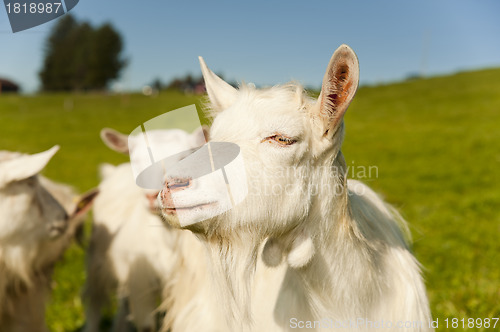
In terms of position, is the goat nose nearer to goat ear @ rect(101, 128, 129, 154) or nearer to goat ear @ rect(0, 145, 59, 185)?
goat ear @ rect(0, 145, 59, 185)

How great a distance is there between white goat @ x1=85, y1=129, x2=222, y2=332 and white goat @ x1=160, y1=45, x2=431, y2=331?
2.54ft

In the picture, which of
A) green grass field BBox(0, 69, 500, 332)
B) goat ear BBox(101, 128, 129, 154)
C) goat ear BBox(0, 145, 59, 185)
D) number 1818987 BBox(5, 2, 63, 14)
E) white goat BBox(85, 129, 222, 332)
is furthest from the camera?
green grass field BBox(0, 69, 500, 332)

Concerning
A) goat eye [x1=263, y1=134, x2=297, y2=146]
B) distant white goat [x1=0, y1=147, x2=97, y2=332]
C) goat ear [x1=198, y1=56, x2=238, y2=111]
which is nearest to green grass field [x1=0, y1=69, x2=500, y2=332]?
goat ear [x1=198, y1=56, x2=238, y2=111]

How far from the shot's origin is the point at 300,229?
1963mm

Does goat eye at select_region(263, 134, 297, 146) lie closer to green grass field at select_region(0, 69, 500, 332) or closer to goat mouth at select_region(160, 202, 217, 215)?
goat mouth at select_region(160, 202, 217, 215)

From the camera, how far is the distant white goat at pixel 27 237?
309 cm

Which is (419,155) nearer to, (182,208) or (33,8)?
(33,8)

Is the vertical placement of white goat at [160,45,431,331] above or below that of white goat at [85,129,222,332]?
above

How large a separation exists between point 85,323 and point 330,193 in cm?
387

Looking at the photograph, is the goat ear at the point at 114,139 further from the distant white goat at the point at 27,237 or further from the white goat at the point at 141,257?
the distant white goat at the point at 27,237

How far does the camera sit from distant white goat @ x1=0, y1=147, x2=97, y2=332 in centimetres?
309

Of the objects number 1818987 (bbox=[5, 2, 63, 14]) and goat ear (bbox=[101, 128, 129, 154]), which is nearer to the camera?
number 1818987 (bbox=[5, 2, 63, 14])

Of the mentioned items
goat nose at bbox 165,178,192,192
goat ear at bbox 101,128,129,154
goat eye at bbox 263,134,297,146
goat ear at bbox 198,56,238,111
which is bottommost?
Answer: goat ear at bbox 101,128,129,154

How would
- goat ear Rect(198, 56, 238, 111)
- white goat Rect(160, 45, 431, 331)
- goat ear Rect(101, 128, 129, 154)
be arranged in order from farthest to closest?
goat ear Rect(101, 128, 129, 154) → goat ear Rect(198, 56, 238, 111) → white goat Rect(160, 45, 431, 331)
